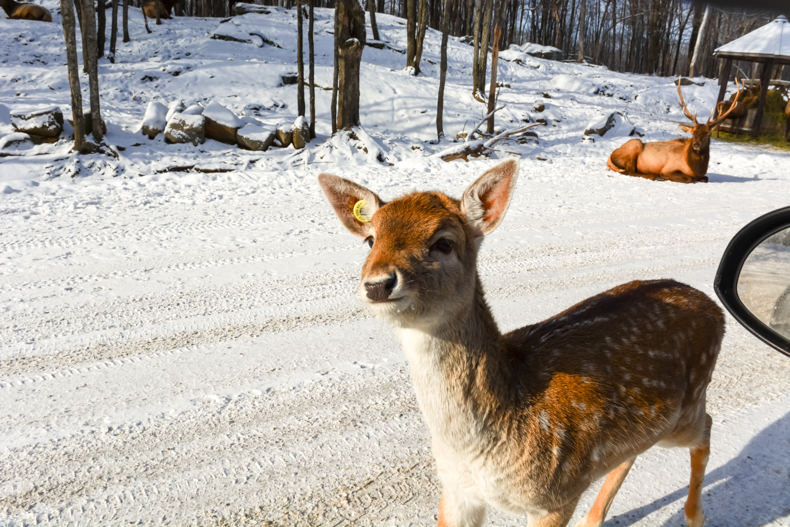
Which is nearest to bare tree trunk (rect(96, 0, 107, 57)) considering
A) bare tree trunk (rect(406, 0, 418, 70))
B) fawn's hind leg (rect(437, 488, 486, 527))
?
bare tree trunk (rect(406, 0, 418, 70))

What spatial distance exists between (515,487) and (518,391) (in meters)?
0.39

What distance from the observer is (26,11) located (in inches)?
1085

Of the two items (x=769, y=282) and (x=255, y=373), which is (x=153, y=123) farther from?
(x=769, y=282)

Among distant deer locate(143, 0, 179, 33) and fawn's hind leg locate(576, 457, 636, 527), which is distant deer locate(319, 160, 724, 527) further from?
distant deer locate(143, 0, 179, 33)

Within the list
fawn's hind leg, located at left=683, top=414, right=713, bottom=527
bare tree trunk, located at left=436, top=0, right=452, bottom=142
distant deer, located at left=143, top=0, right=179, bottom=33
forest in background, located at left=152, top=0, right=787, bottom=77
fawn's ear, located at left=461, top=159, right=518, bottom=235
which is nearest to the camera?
fawn's ear, located at left=461, top=159, right=518, bottom=235

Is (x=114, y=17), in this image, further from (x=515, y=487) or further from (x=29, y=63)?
(x=515, y=487)

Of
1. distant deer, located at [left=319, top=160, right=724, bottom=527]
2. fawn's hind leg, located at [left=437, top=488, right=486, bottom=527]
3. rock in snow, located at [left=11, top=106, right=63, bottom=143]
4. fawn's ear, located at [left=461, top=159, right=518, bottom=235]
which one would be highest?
fawn's ear, located at [left=461, top=159, right=518, bottom=235]

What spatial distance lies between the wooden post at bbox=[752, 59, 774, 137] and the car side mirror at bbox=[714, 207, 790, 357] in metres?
23.0

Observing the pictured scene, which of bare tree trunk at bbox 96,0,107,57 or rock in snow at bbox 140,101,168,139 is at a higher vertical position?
bare tree trunk at bbox 96,0,107,57

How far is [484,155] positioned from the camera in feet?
47.1

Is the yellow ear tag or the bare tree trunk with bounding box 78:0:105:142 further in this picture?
the bare tree trunk with bounding box 78:0:105:142

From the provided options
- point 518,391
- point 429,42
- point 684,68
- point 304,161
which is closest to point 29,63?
point 304,161

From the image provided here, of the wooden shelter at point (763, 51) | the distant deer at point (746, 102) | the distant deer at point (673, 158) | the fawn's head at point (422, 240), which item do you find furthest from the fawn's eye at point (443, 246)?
the wooden shelter at point (763, 51)

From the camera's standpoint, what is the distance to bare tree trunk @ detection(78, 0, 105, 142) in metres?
12.6
